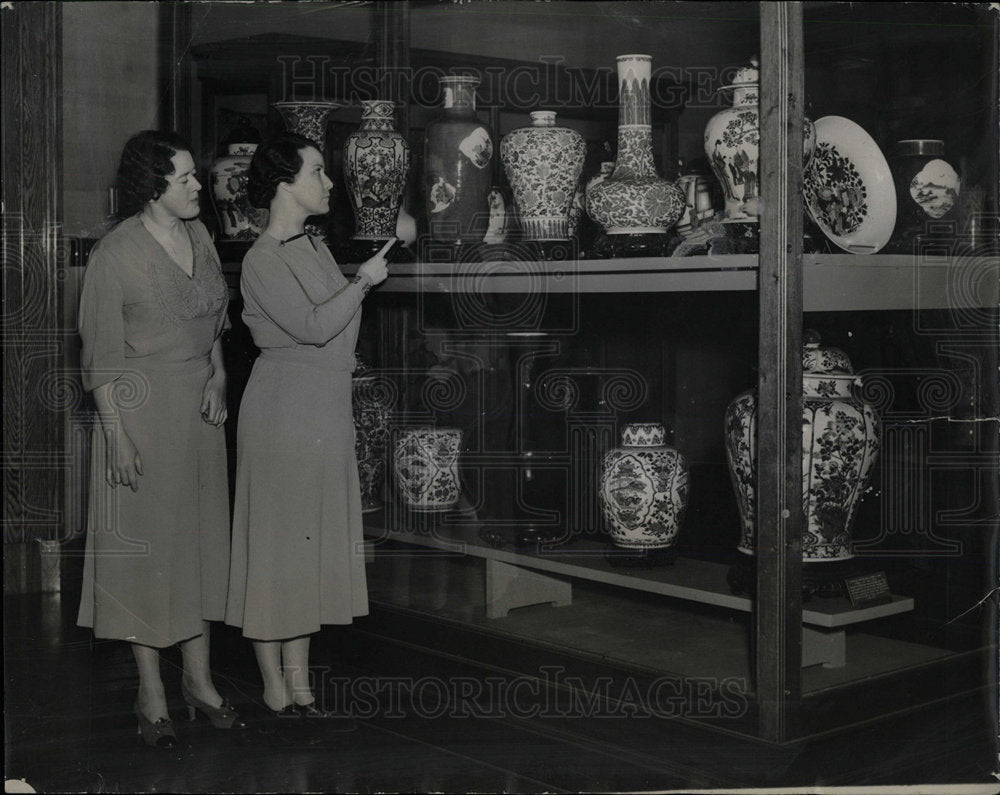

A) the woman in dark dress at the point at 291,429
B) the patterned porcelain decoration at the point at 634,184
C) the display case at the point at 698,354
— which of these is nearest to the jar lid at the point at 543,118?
the patterned porcelain decoration at the point at 634,184

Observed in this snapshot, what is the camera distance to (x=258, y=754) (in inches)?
87.9

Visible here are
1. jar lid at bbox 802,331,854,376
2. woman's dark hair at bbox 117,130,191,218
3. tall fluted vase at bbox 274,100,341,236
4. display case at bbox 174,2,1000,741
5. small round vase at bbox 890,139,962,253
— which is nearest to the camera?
display case at bbox 174,2,1000,741

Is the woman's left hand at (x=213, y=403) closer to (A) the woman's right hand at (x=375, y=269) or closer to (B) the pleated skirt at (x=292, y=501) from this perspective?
(B) the pleated skirt at (x=292, y=501)

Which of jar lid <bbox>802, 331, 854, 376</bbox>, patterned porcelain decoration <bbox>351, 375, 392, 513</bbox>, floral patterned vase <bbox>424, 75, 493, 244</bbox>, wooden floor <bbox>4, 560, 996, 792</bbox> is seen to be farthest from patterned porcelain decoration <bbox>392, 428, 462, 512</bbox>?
jar lid <bbox>802, 331, 854, 376</bbox>

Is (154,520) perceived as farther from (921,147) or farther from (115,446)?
(921,147)

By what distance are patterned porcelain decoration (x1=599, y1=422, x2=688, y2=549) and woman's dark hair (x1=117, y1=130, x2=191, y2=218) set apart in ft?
3.40

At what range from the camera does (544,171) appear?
2.62 metres

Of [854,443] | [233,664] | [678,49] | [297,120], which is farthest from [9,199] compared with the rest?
[854,443]

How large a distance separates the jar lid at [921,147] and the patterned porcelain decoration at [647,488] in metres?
0.75

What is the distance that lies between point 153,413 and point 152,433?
37 mm

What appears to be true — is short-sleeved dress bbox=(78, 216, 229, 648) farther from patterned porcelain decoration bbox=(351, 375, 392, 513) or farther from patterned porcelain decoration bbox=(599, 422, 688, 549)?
patterned porcelain decoration bbox=(599, 422, 688, 549)

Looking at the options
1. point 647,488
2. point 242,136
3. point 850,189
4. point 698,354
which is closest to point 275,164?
point 242,136

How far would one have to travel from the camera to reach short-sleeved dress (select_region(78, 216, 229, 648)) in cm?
226

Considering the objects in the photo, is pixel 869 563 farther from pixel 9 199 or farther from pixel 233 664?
pixel 9 199
